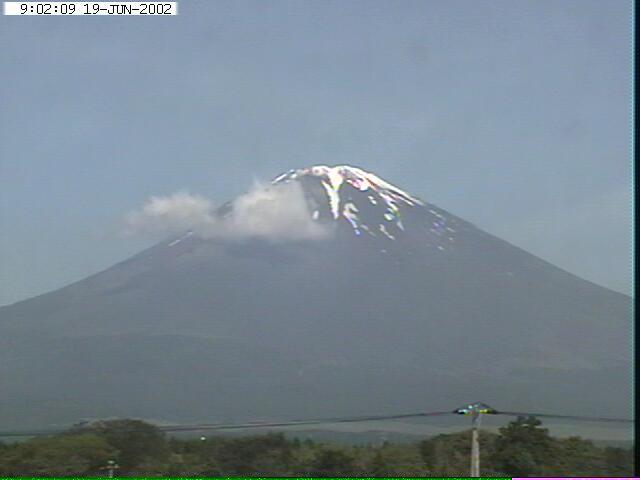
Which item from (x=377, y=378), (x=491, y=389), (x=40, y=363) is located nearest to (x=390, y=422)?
(x=377, y=378)

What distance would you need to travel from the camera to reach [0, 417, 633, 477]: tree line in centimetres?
1306

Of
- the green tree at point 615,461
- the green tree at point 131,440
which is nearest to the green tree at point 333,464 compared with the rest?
the green tree at point 131,440

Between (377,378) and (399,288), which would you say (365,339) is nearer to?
(399,288)

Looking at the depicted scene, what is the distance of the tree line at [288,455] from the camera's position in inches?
514

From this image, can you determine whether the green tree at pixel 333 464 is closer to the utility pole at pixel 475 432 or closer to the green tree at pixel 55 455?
the green tree at pixel 55 455

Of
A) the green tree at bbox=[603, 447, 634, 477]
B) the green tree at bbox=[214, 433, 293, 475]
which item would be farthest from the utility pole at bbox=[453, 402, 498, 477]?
the green tree at bbox=[603, 447, 634, 477]

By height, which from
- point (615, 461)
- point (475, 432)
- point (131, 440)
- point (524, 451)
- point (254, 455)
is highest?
point (475, 432)

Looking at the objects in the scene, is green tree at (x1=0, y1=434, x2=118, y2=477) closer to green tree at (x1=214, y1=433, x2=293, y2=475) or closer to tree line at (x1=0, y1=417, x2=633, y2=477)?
tree line at (x1=0, y1=417, x2=633, y2=477)

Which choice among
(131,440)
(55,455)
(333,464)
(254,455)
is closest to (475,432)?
(333,464)

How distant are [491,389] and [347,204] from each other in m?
5.49

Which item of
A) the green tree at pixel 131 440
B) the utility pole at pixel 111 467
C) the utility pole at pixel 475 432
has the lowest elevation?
the utility pole at pixel 111 467

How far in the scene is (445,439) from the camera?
14.7 meters

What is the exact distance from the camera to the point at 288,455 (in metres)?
14.4

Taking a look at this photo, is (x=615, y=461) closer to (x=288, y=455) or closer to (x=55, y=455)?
(x=288, y=455)
